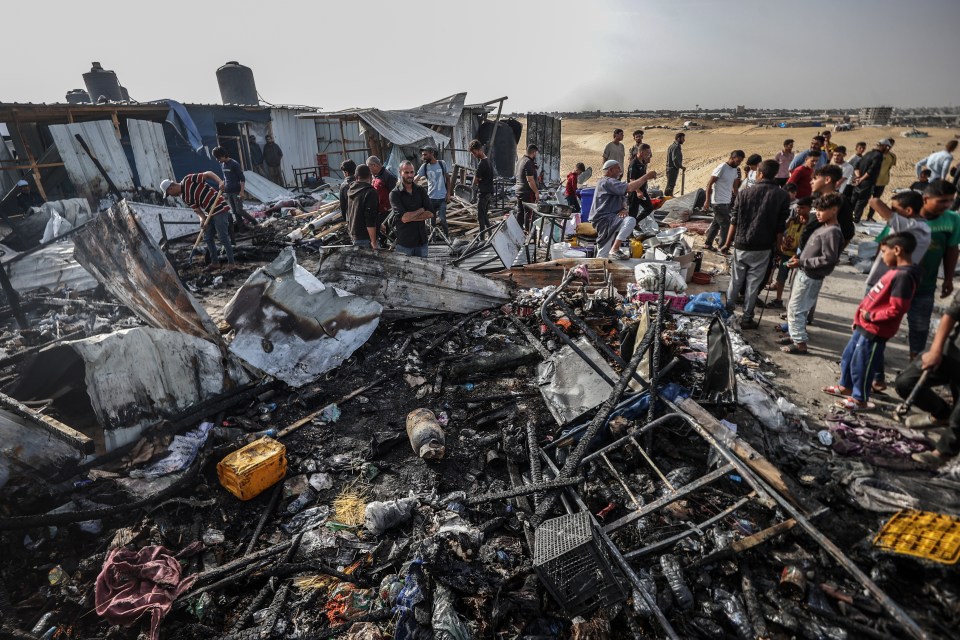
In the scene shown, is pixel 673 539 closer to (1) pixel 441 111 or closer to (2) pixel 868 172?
(2) pixel 868 172

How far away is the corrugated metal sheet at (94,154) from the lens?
36.3ft

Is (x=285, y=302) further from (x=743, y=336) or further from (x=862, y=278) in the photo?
(x=862, y=278)

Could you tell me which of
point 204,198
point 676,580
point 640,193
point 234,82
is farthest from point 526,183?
point 234,82

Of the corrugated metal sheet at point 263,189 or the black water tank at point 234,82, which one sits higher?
the black water tank at point 234,82

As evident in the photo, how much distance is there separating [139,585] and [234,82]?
24242 millimetres

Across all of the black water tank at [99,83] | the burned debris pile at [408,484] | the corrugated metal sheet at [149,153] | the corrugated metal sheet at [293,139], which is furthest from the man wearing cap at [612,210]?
the black water tank at [99,83]

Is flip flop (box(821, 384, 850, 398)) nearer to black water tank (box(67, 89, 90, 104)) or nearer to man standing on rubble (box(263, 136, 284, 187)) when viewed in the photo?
man standing on rubble (box(263, 136, 284, 187))

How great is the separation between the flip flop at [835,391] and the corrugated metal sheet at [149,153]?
16335 mm

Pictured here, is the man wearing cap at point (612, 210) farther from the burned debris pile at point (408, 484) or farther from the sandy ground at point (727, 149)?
the sandy ground at point (727, 149)

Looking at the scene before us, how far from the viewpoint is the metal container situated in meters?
3.59

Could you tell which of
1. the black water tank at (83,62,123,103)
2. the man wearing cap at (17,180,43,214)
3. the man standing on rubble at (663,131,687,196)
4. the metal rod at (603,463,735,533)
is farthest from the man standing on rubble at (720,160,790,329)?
the black water tank at (83,62,123,103)

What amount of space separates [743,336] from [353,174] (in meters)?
6.78

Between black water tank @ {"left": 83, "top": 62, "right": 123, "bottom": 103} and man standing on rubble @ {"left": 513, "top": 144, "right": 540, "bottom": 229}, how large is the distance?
66.9 ft

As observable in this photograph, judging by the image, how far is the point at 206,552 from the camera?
3.23 meters
